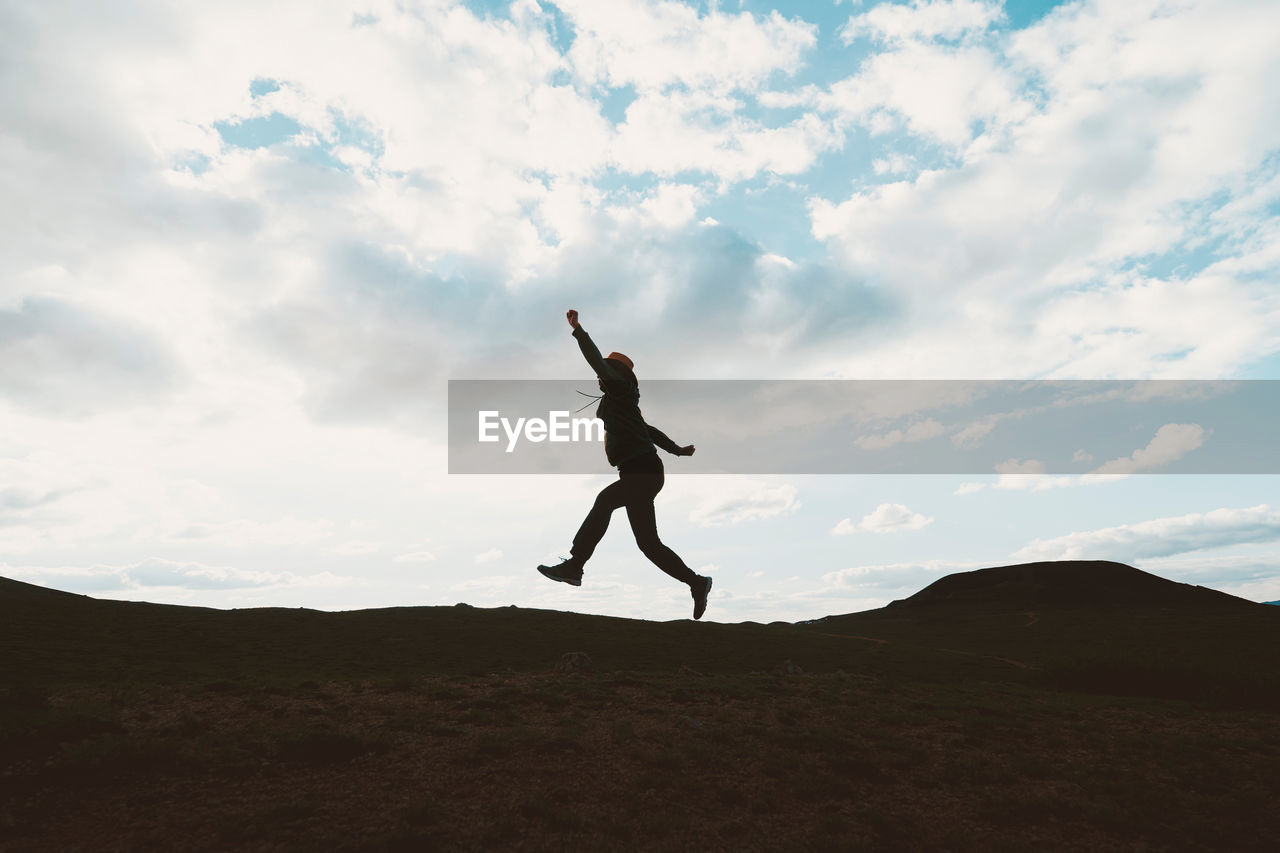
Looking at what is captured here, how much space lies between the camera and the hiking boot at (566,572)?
7.82 metres

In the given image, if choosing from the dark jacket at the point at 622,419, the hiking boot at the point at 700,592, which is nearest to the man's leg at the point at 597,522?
the dark jacket at the point at 622,419

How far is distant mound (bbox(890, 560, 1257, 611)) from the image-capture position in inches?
3885

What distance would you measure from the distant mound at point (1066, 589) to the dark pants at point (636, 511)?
103 meters

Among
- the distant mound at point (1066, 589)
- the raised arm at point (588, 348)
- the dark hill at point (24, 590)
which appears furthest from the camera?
the distant mound at point (1066, 589)

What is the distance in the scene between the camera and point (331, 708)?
59.7 feet

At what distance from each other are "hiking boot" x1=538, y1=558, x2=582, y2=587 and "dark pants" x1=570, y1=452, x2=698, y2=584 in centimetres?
9

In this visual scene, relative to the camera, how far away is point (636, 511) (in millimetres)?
8109

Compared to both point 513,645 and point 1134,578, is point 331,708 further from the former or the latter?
point 1134,578

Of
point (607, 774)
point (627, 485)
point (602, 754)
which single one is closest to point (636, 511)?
point (627, 485)

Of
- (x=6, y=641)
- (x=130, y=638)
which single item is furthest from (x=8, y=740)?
(x=130, y=638)

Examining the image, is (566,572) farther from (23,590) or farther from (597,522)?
(23,590)

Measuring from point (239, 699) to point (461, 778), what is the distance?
894 centimetres

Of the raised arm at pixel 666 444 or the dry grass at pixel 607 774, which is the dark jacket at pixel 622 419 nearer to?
the raised arm at pixel 666 444

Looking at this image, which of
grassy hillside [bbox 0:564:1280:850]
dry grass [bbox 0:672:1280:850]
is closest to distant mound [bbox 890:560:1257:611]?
grassy hillside [bbox 0:564:1280:850]
